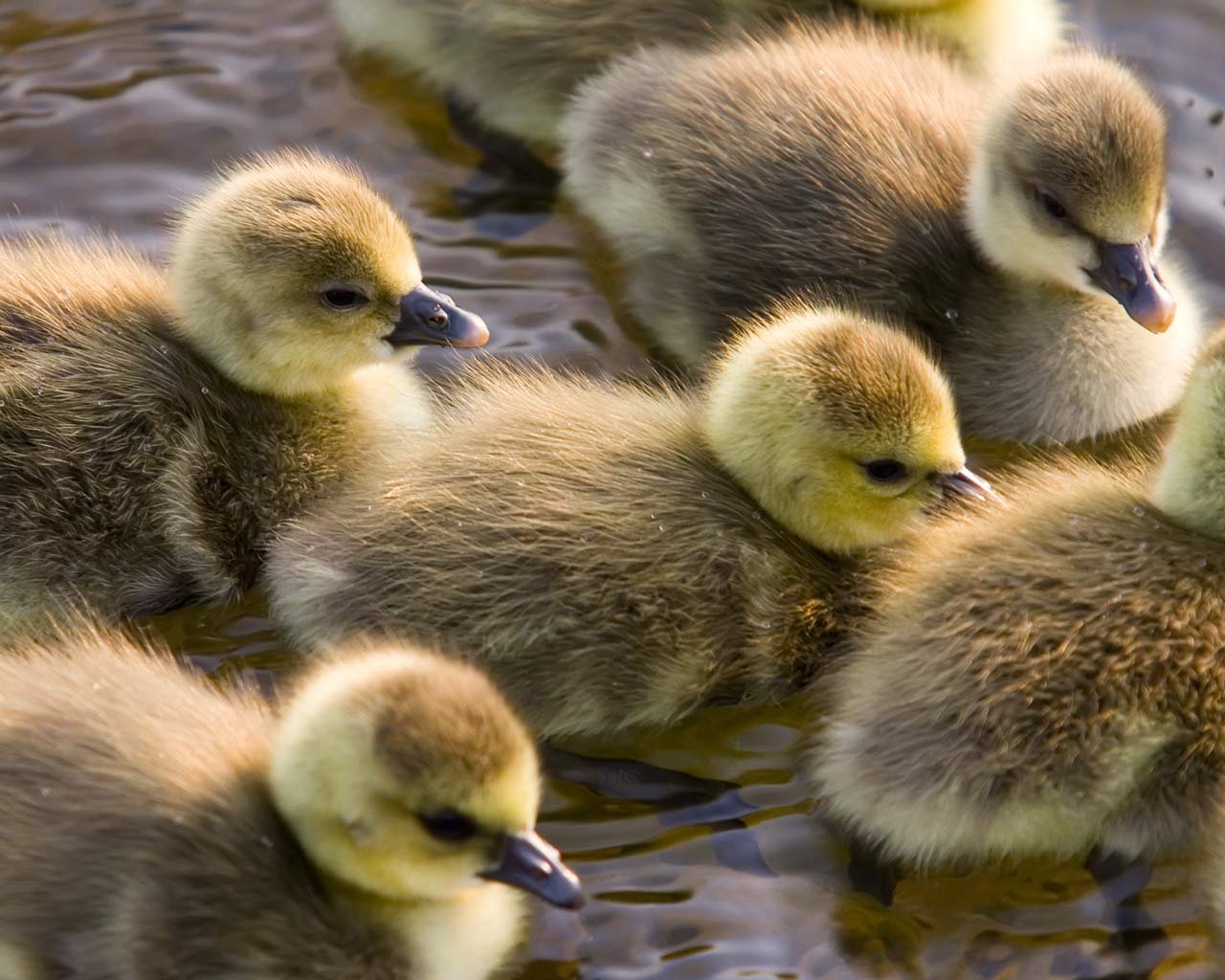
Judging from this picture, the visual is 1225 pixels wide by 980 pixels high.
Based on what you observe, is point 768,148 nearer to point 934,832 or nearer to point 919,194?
point 919,194

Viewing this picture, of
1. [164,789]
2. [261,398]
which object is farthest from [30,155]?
[164,789]

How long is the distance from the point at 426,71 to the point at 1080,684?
1969 millimetres

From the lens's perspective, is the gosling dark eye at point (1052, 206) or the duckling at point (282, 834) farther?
the gosling dark eye at point (1052, 206)

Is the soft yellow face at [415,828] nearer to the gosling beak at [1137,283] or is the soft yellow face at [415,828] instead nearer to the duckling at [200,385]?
the duckling at [200,385]

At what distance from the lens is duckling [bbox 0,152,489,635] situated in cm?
278

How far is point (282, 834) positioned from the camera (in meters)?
2.24

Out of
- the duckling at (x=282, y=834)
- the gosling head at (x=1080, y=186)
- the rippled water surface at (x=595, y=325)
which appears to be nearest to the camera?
the duckling at (x=282, y=834)

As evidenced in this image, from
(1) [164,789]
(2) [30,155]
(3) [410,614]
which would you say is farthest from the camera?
(2) [30,155]

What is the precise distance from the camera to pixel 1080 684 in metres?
2.42

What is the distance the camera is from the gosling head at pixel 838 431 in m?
2.71

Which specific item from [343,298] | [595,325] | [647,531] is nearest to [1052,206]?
[595,325]

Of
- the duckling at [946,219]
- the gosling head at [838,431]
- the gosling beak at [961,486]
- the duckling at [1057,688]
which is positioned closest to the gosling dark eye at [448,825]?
the duckling at [1057,688]

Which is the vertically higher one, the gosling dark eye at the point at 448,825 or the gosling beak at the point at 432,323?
the gosling beak at the point at 432,323

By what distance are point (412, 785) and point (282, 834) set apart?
0.57 feet
